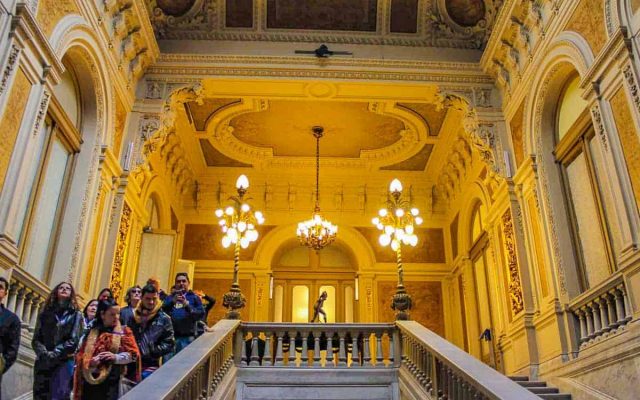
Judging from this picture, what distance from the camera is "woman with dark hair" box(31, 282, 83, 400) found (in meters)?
4.00

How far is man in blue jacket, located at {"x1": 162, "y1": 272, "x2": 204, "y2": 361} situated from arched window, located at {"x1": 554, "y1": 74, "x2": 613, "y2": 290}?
4.54 metres

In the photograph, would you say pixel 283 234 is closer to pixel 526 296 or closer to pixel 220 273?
pixel 220 273

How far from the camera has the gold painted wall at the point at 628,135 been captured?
17.9 feet

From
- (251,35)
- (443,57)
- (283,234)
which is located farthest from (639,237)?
(283,234)

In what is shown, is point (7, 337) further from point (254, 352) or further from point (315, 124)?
point (315, 124)

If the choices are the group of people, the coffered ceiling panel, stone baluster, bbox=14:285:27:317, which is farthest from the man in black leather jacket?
the coffered ceiling panel

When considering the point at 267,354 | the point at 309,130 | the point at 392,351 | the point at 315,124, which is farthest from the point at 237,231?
the point at 309,130

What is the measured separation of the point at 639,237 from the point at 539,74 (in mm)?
3253

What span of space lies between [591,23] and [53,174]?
652 centimetres

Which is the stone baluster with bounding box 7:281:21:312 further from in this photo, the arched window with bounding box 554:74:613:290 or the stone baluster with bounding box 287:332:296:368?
the arched window with bounding box 554:74:613:290

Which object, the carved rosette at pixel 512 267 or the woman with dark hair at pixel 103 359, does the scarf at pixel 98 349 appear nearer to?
the woman with dark hair at pixel 103 359

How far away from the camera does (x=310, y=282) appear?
13391 mm

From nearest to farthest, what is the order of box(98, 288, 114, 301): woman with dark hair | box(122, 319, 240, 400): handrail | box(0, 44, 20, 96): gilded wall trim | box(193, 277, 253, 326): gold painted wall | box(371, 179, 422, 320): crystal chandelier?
box(122, 319, 240, 400): handrail < box(98, 288, 114, 301): woman with dark hair < box(0, 44, 20, 96): gilded wall trim < box(371, 179, 422, 320): crystal chandelier < box(193, 277, 253, 326): gold painted wall

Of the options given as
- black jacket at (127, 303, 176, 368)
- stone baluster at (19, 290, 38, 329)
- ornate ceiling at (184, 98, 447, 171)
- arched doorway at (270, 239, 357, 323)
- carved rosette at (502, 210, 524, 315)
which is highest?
ornate ceiling at (184, 98, 447, 171)
